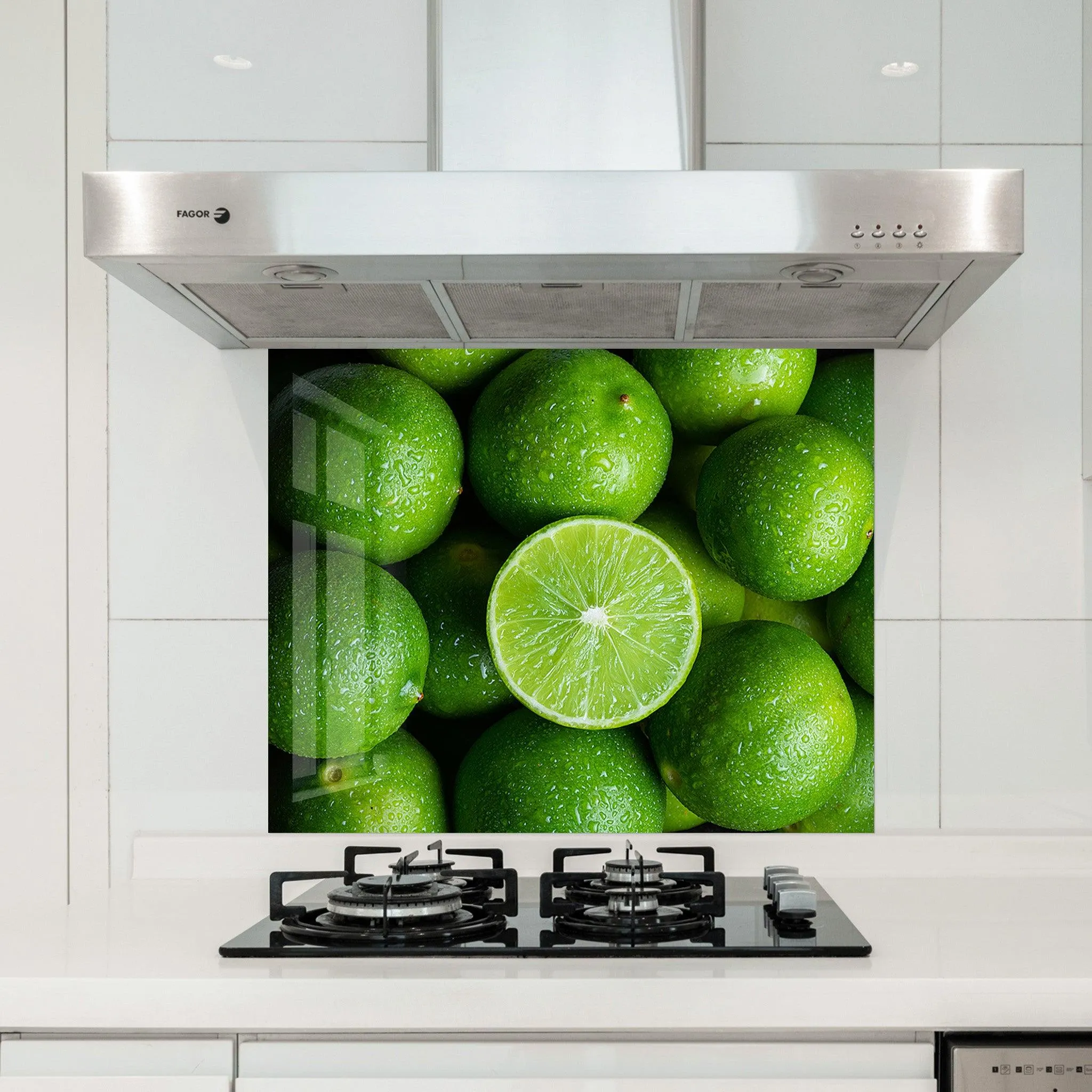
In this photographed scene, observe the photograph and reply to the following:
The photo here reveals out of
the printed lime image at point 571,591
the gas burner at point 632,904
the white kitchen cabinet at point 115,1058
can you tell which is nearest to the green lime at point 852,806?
the printed lime image at point 571,591

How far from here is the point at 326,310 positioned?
1.55 meters

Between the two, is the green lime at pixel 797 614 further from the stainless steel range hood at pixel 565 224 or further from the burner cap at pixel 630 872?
the stainless steel range hood at pixel 565 224

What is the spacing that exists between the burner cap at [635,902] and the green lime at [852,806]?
0.49 meters

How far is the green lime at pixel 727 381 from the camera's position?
5.82 feet

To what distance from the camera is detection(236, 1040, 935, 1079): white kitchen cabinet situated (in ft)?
3.76

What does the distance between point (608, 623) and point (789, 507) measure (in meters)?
0.31

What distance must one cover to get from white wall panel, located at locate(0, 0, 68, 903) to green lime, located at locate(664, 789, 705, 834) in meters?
0.90

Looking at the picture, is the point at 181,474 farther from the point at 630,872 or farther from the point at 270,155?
the point at 630,872

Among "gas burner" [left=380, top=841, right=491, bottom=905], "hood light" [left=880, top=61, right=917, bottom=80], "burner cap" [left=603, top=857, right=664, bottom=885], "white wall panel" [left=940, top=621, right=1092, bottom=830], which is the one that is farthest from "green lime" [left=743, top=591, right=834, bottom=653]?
"hood light" [left=880, top=61, right=917, bottom=80]

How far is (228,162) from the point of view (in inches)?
70.0

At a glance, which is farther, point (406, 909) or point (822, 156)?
point (822, 156)

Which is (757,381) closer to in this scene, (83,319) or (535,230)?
(535,230)

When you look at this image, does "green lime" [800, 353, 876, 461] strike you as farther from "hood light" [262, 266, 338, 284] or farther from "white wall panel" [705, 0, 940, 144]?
"hood light" [262, 266, 338, 284]

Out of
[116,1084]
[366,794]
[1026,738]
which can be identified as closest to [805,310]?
[1026,738]
